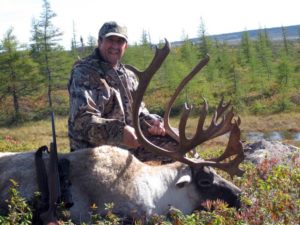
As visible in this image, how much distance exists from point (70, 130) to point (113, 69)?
1073 millimetres

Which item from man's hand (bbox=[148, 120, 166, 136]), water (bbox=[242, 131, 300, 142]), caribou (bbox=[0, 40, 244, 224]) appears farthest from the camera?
water (bbox=[242, 131, 300, 142])

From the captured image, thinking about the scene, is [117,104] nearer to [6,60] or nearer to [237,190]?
[237,190]

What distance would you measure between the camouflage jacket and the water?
18291 mm

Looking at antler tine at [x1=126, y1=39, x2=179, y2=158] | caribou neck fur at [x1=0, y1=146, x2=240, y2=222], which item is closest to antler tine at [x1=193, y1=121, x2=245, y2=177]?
caribou neck fur at [x1=0, y1=146, x2=240, y2=222]

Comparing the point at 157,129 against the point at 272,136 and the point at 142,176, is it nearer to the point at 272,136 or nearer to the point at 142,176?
the point at 142,176

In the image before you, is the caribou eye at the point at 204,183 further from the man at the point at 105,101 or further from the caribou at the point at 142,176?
the man at the point at 105,101

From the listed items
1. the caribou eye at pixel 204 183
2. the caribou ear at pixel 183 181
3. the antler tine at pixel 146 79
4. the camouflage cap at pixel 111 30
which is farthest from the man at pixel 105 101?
the caribou eye at pixel 204 183

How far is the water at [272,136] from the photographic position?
2482 centimetres

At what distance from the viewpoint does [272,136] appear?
86.8 feet

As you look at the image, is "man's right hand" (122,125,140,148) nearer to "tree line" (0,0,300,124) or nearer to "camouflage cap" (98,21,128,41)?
"camouflage cap" (98,21,128,41)

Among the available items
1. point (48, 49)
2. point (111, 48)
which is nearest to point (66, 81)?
point (48, 49)

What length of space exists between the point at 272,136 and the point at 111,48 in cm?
2118

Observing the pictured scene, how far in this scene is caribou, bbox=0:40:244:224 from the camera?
5.17 meters

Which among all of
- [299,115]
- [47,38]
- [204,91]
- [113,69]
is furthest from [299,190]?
[47,38]
